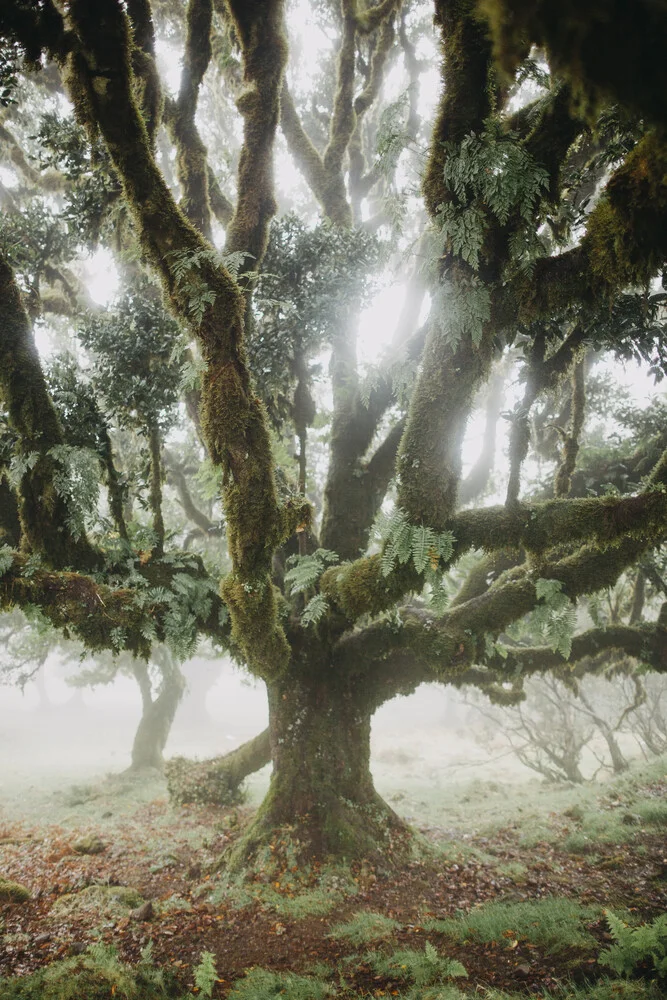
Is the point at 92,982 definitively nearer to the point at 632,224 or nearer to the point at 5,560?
the point at 5,560

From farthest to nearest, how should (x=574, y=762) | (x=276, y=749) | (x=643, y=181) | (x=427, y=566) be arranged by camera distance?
(x=574, y=762)
(x=276, y=749)
(x=427, y=566)
(x=643, y=181)

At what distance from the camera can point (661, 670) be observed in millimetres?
8578

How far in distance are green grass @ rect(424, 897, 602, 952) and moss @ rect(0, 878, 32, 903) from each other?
15.1 feet

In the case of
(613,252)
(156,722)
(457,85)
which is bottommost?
(156,722)

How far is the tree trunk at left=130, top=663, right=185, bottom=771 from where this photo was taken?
16.8 meters

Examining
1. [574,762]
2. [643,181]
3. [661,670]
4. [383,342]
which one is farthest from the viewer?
[574,762]

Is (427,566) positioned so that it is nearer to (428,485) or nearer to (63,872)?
(428,485)

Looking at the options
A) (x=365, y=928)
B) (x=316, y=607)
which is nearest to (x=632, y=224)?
(x=316, y=607)

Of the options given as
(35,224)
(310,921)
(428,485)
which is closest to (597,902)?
(310,921)

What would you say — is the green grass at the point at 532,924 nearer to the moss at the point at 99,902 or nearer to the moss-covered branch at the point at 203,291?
the moss at the point at 99,902

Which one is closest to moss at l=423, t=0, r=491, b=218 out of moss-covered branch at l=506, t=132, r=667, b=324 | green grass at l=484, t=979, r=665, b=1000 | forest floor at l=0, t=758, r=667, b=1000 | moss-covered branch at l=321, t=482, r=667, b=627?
moss-covered branch at l=506, t=132, r=667, b=324

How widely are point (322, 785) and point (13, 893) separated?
12.9 ft

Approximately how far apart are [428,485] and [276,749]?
5425 millimetres

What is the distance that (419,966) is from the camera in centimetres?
434
